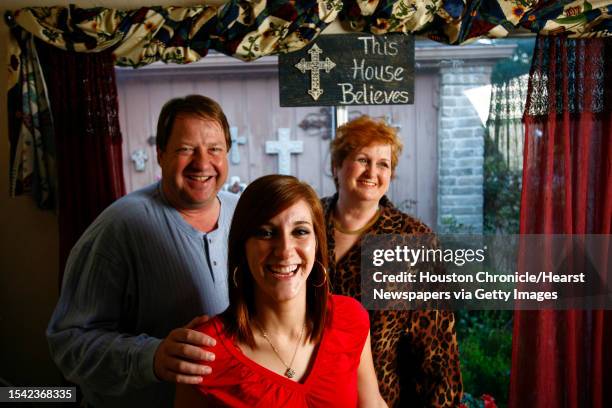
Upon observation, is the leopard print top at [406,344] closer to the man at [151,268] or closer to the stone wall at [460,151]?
the man at [151,268]

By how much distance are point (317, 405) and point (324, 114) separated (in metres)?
1.65

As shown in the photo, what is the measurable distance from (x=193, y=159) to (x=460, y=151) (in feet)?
5.47

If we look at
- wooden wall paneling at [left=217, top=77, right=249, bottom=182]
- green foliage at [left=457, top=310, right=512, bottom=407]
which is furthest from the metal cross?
green foliage at [left=457, top=310, right=512, bottom=407]

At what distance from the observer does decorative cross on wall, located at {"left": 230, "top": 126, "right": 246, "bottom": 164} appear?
248 centimetres

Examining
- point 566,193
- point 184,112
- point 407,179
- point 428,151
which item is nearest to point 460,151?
point 428,151

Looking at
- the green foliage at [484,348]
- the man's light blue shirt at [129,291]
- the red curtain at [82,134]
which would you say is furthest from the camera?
the green foliage at [484,348]

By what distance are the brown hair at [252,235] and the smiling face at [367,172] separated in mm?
478

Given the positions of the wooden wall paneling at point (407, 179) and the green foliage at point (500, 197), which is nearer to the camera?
the green foliage at point (500, 197)

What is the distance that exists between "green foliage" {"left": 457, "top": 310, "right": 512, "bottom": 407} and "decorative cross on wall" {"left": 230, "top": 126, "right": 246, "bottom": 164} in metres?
1.61

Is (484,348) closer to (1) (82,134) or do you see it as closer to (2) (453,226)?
(2) (453,226)

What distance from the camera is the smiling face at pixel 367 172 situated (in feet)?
5.45

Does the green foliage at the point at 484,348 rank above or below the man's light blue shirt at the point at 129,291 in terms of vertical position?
below

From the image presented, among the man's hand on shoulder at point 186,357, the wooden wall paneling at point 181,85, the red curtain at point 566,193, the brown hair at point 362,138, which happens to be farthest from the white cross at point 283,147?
the man's hand on shoulder at point 186,357

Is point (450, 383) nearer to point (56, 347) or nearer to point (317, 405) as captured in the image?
point (317, 405)
